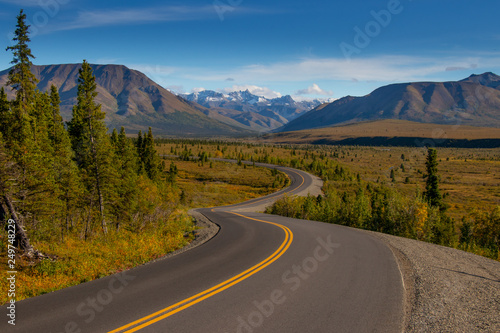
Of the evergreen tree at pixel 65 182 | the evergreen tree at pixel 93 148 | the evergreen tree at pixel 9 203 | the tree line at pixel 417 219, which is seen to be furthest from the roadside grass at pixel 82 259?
the tree line at pixel 417 219

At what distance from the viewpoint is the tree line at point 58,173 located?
14828 millimetres

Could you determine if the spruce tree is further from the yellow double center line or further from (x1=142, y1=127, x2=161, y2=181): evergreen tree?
the yellow double center line

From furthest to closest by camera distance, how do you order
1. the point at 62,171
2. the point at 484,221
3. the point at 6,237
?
the point at 484,221, the point at 62,171, the point at 6,237

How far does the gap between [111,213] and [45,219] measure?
10769 millimetres

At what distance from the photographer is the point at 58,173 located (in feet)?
70.3

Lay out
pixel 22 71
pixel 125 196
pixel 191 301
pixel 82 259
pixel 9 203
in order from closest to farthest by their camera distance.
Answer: pixel 191 301 < pixel 82 259 < pixel 9 203 < pixel 22 71 < pixel 125 196

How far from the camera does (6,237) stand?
480 inches

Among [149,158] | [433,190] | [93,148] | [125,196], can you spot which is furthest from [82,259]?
[433,190]

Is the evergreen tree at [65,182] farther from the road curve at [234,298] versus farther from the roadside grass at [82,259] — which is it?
the road curve at [234,298]

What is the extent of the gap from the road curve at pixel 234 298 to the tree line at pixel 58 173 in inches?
224

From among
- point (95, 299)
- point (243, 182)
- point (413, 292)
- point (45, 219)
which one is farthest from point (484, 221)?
point (243, 182)

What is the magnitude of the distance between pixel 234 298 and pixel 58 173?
19923 millimetres

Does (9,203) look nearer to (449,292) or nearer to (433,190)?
(449,292)

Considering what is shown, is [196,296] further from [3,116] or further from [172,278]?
[3,116]
